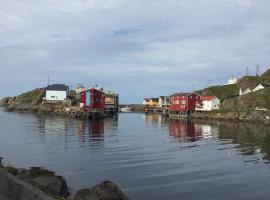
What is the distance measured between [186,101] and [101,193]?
12492 cm

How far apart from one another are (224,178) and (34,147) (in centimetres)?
2703

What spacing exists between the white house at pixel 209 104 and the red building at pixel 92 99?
38063 millimetres

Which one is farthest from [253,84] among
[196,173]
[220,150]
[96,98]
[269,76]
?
[196,173]

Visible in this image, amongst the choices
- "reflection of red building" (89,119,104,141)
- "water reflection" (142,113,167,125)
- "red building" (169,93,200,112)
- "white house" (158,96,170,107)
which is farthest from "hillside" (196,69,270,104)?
"reflection of red building" (89,119,104,141)

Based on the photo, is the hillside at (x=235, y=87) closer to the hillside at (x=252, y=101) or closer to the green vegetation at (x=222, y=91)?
the green vegetation at (x=222, y=91)

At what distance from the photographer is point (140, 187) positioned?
28.2 meters

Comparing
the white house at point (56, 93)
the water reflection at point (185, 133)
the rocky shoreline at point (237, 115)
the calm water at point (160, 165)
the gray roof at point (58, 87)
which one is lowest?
the calm water at point (160, 165)

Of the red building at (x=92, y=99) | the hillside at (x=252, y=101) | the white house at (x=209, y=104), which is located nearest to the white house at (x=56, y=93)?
the red building at (x=92, y=99)

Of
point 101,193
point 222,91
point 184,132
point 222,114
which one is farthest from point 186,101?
point 101,193

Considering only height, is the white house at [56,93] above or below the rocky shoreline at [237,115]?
above

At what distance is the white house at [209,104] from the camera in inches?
5827

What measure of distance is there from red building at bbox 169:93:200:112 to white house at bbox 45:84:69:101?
4380 centimetres

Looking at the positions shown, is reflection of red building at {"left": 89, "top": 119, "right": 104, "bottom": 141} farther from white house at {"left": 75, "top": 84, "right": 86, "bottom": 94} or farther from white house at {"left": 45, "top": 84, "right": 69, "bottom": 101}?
white house at {"left": 75, "top": 84, "right": 86, "bottom": 94}

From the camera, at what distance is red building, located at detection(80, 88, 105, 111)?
423 ft
